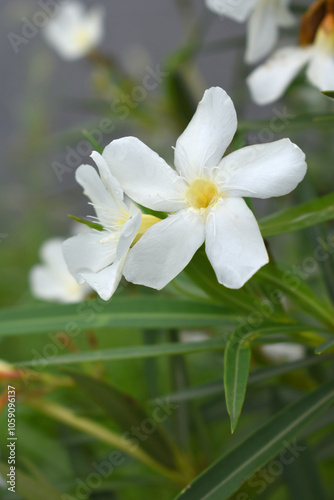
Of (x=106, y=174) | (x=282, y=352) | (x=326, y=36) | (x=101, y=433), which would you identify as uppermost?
(x=106, y=174)

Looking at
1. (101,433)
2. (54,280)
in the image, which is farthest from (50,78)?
(101,433)

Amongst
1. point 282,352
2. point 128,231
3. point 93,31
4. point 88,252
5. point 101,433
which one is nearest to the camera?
point 128,231

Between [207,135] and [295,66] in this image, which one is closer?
[207,135]

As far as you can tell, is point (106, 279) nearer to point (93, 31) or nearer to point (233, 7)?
point (233, 7)

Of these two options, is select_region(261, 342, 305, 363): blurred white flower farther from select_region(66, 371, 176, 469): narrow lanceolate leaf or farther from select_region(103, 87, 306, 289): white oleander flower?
select_region(103, 87, 306, 289): white oleander flower

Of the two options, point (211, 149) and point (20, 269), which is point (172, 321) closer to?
point (211, 149)

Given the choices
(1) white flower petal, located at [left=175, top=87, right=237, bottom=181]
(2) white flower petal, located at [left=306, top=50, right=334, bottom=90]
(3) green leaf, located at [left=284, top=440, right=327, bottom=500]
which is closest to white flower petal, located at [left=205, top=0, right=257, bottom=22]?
(2) white flower petal, located at [left=306, top=50, right=334, bottom=90]

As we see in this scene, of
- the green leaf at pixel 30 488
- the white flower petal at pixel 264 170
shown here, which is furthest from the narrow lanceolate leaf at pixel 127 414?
the white flower petal at pixel 264 170

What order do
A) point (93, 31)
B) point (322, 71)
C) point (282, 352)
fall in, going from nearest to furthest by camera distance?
point (322, 71)
point (282, 352)
point (93, 31)
